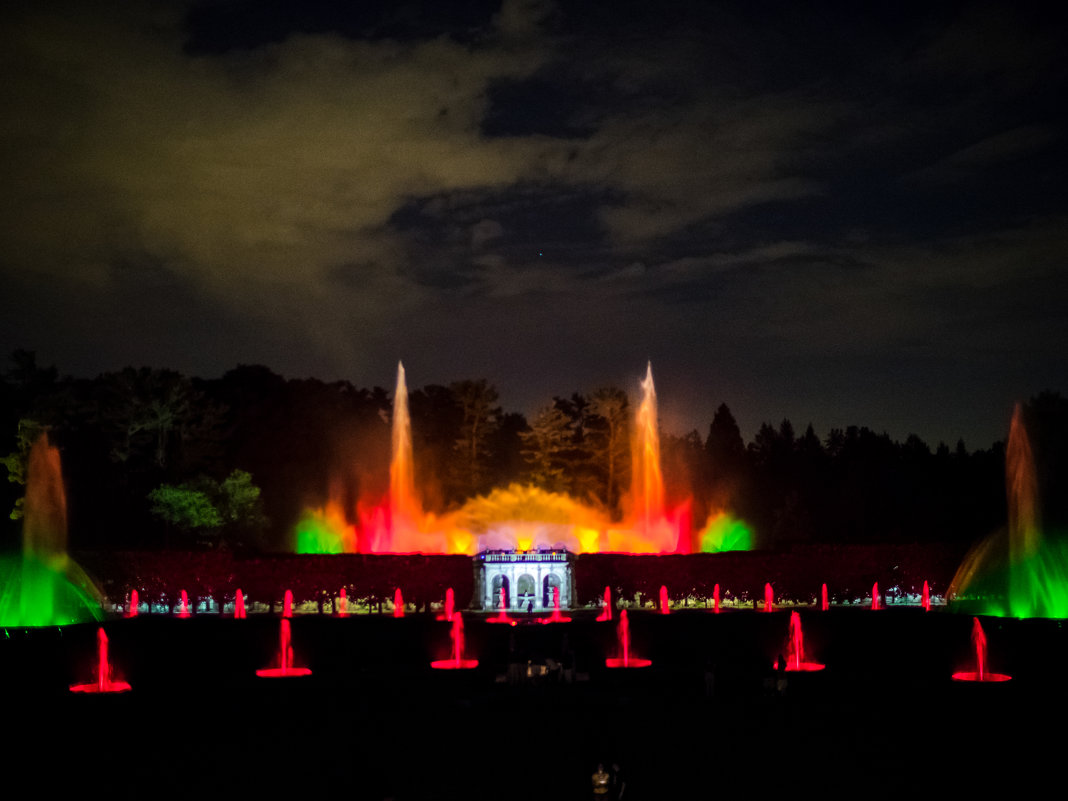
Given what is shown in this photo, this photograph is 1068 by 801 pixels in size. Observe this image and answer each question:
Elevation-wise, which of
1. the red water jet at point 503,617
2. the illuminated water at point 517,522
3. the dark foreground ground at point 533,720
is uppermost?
the illuminated water at point 517,522

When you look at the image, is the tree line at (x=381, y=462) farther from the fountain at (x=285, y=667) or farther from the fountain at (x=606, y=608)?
the fountain at (x=285, y=667)

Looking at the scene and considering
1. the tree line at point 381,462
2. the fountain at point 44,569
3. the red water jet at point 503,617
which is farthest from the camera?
the tree line at point 381,462

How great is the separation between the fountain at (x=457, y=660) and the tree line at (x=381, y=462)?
2200 cm

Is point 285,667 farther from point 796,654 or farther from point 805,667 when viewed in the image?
point 796,654

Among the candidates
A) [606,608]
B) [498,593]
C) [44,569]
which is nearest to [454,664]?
[606,608]

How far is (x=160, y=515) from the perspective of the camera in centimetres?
5084

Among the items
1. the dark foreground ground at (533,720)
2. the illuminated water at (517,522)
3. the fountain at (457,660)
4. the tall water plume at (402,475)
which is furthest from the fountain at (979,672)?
the tall water plume at (402,475)

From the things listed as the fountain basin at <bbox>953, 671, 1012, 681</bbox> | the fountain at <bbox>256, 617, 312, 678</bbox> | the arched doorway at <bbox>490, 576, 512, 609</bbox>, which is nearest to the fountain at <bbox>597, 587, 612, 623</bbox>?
the arched doorway at <bbox>490, 576, 512, 609</bbox>

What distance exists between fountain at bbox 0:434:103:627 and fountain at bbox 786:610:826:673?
69.1 feet

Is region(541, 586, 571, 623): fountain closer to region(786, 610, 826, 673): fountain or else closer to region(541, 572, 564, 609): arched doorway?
region(541, 572, 564, 609): arched doorway

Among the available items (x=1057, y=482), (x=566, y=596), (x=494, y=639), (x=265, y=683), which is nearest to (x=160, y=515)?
(x=566, y=596)

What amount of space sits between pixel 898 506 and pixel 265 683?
150 feet

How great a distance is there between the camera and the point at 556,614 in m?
37.0

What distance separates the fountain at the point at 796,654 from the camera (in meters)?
24.7
